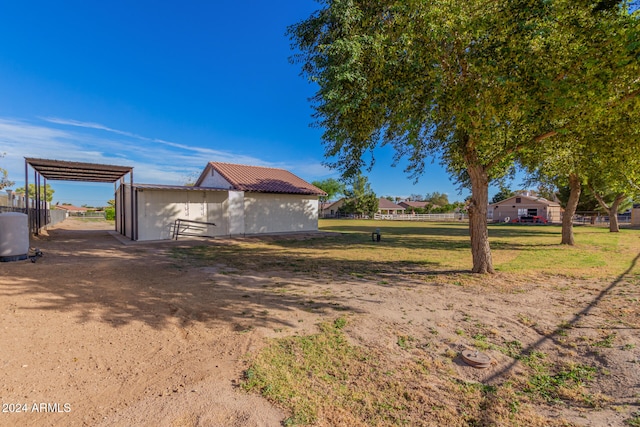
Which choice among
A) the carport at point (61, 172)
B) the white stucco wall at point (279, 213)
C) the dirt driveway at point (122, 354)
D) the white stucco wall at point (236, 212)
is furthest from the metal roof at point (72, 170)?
the dirt driveway at point (122, 354)

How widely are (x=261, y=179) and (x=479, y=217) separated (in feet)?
49.5

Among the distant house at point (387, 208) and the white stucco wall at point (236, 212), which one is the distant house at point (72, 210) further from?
the distant house at point (387, 208)

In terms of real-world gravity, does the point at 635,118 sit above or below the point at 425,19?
below

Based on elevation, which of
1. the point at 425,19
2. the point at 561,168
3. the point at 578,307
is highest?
the point at 425,19

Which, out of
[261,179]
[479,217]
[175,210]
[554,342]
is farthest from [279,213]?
[554,342]

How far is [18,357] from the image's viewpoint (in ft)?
11.1

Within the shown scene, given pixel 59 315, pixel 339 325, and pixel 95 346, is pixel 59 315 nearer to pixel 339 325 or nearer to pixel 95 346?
pixel 95 346

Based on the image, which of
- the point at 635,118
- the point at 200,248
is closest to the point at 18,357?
the point at 200,248

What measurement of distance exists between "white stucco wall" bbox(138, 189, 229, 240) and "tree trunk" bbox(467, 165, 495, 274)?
44.2ft

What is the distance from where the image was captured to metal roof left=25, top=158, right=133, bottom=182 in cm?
1391

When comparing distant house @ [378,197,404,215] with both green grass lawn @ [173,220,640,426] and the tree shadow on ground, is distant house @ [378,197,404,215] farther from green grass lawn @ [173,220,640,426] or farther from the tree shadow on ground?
green grass lawn @ [173,220,640,426]

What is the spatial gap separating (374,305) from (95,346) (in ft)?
13.5

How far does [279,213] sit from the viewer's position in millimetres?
20359

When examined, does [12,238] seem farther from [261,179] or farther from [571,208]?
[571,208]
